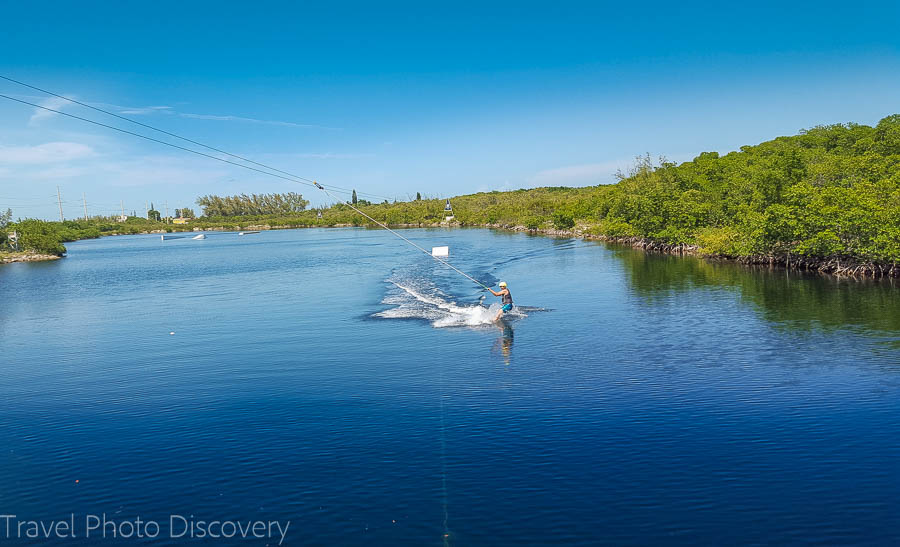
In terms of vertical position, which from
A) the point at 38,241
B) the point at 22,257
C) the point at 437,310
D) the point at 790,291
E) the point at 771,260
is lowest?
the point at 790,291

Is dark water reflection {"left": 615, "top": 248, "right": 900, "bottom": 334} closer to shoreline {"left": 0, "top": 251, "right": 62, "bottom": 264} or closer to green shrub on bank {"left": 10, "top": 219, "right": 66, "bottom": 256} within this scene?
shoreline {"left": 0, "top": 251, "right": 62, "bottom": 264}

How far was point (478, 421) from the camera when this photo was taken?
17.1m

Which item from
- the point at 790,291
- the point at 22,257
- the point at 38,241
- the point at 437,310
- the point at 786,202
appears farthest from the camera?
the point at 38,241

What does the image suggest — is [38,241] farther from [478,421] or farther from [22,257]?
[478,421]

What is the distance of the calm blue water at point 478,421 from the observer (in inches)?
487

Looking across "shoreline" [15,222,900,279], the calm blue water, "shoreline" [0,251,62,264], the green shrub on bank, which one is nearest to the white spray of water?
the calm blue water

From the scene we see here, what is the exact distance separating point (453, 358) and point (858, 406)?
13298mm

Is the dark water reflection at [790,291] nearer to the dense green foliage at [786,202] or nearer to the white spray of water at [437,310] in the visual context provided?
the dense green foliage at [786,202]

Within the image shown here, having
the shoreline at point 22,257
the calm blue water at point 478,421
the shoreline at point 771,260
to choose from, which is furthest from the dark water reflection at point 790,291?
the shoreline at point 22,257

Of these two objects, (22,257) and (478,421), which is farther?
(22,257)

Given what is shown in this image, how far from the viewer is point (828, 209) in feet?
130

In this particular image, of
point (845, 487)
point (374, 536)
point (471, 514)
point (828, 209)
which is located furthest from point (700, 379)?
point (828, 209)

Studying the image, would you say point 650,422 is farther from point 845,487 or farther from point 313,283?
point 313,283

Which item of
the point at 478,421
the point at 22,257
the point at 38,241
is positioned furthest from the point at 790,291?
the point at 38,241
